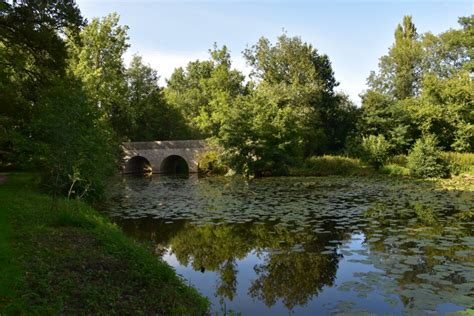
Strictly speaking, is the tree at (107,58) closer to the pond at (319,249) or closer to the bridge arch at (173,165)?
the bridge arch at (173,165)

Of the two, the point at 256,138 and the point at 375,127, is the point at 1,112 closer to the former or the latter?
the point at 256,138

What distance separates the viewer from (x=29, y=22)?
624 inches

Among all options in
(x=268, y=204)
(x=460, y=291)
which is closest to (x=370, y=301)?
(x=460, y=291)

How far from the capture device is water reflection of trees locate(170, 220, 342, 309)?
713 centimetres

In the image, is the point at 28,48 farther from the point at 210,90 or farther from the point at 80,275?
the point at 210,90

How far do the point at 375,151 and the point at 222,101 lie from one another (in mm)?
17872

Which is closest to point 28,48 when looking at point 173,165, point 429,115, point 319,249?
point 319,249

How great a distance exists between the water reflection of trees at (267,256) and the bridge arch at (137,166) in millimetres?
32918

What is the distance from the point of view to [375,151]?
29344 mm

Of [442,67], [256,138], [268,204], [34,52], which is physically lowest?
[268,204]

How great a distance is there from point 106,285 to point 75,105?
28.0ft

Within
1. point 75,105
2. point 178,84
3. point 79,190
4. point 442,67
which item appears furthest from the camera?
point 178,84

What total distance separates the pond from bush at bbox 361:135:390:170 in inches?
444

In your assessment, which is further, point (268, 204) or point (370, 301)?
point (268, 204)
